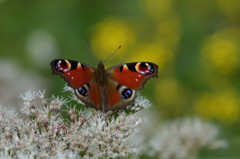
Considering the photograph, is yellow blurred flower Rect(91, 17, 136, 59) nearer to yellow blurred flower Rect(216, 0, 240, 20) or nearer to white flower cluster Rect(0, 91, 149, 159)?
yellow blurred flower Rect(216, 0, 240, 20)

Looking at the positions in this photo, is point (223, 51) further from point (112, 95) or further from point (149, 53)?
point (112, 95)

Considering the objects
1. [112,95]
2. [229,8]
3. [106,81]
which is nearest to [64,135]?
[112,95]

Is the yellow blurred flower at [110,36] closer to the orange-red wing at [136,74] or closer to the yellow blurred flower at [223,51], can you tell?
the yellow blurred flower at [223,51]

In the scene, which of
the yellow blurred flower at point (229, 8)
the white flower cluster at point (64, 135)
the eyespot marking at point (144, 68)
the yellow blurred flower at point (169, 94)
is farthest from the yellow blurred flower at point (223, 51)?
the white flower cluster at point (64, 135)

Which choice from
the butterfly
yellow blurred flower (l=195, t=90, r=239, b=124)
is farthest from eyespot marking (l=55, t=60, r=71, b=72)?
yellow blurred flower (l=195, t=90, r=239, b=124)

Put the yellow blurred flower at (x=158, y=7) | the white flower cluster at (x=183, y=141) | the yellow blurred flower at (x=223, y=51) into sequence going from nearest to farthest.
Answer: the white flower cluster at (x=183, y=141) → the yellow blurred flower at (x=223, y=51) → the yellow blurred flower at (x=158, y=7)

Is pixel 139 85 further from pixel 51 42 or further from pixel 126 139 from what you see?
pixel 51 42
